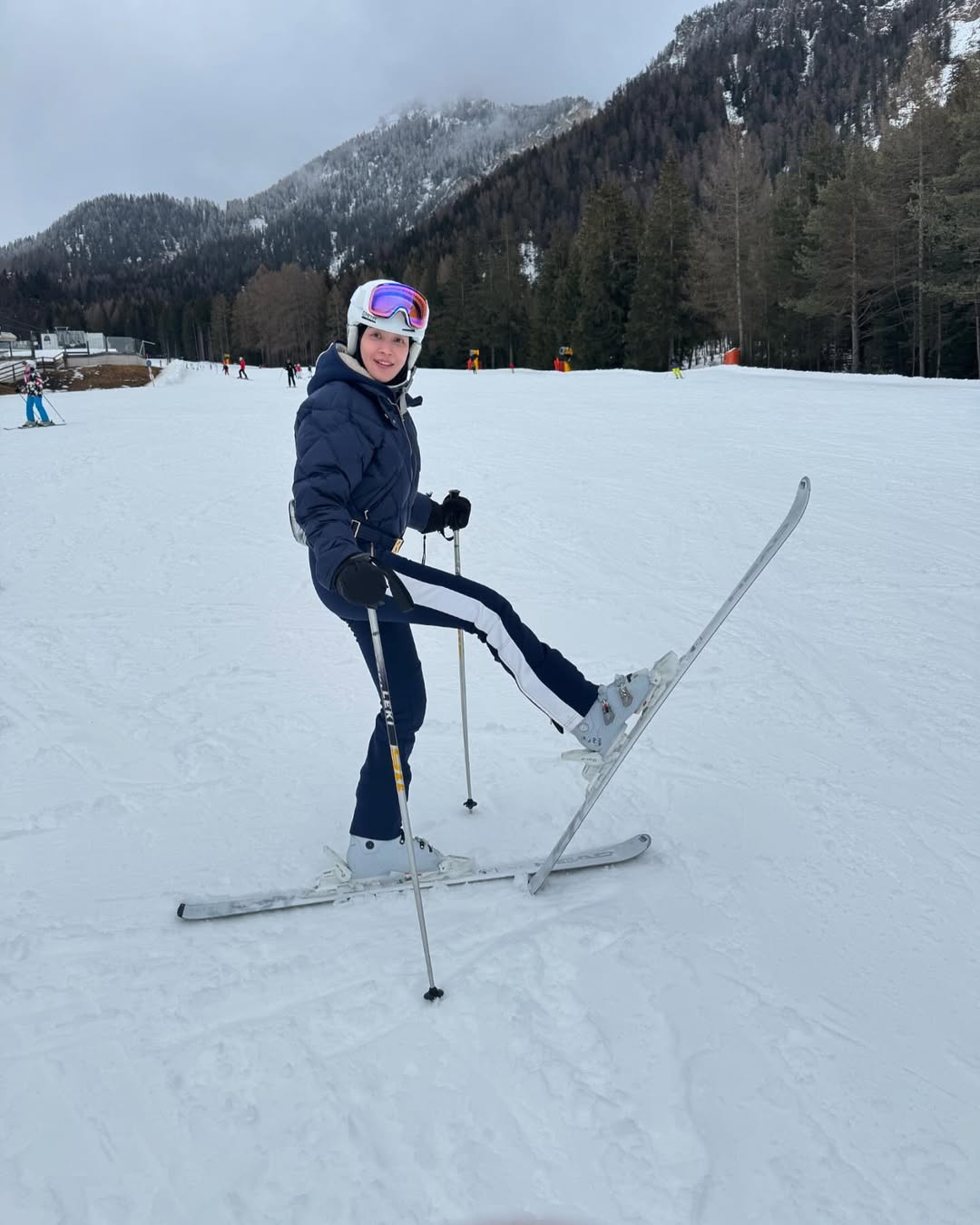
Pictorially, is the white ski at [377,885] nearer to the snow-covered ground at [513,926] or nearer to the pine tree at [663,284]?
the snow-covered ground at [513,926]

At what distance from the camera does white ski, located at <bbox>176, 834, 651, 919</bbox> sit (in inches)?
112

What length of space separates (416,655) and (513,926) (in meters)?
1.01

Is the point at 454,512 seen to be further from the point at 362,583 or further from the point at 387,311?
the point at 362,583

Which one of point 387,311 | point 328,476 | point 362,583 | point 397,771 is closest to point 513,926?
point 397,771

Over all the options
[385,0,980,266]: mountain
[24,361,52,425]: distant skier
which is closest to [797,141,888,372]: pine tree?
[24,361,52,425]: distant skier

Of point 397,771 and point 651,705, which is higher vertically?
point 651,705

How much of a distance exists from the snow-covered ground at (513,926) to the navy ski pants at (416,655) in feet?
1.89

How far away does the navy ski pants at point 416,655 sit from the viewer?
276 cm

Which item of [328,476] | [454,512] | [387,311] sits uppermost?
[387,311]

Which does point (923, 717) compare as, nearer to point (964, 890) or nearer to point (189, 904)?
point (964, 890)

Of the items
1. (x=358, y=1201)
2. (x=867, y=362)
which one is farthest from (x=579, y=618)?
(x=867, y=362)

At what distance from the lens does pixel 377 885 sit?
9.85 feet

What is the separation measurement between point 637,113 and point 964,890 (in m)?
133

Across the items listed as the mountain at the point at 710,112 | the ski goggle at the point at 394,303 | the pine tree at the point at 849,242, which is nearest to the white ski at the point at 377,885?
the ski goggle at the point at 394,303
